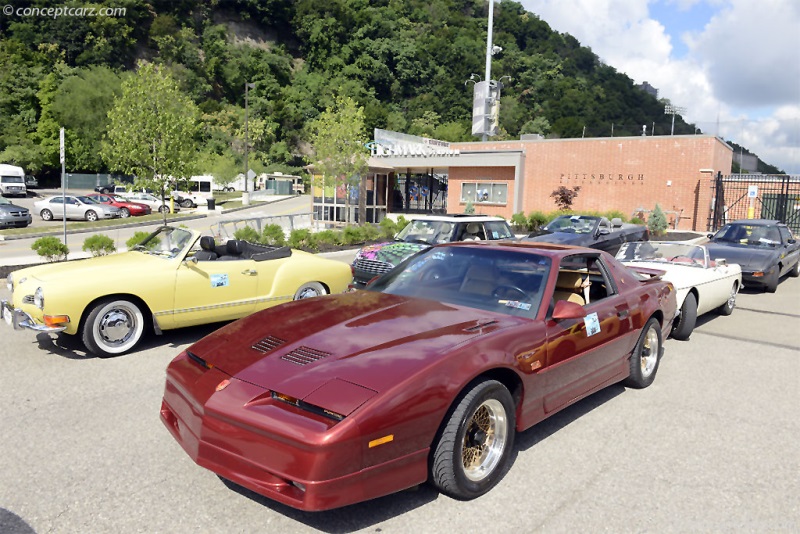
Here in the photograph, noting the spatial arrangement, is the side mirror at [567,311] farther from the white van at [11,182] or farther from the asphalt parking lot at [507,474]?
the white van at [11,182]

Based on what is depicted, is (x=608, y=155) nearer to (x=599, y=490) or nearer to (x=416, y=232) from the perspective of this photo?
(x=416, y=232)

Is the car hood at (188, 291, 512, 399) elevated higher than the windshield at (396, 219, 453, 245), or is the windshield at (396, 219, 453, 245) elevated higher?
the windshield at (396, 219, 453, 245)

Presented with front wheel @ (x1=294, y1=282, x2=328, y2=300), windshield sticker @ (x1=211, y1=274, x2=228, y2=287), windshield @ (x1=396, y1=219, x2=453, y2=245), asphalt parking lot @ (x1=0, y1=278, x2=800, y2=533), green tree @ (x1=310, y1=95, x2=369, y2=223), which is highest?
green tree @ (x1=310, y1=95, x2=369, y2=223)

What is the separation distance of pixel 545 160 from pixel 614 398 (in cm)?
3129

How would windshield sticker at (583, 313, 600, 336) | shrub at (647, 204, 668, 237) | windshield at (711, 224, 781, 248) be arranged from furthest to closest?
shrub at (647, 204, 668, 237)
windshield at (711, 224, 781, 248)
windshield sticker at (583, 313, 600, 336)

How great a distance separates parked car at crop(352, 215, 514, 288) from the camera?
400 inches

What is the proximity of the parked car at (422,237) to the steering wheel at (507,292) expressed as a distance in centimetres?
553

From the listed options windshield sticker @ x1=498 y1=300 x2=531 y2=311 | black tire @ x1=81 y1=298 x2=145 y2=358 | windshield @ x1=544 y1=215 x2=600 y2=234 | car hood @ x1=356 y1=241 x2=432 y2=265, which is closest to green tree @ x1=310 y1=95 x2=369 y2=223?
windshield @ x1=544 y1=215 x2=600 y2=234

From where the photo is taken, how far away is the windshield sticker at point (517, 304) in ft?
13.9

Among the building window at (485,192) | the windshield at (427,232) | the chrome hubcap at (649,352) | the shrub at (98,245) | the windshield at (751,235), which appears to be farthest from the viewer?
the building window at (485,192)

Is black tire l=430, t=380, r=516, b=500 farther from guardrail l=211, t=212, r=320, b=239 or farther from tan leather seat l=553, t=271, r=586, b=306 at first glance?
guardrail l=211, t=212, r=320, b=239

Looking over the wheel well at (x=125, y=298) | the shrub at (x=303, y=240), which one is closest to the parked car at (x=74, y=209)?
the shrub at (x=303, y=240)

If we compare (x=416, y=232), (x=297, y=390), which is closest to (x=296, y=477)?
(x=297, y=390)

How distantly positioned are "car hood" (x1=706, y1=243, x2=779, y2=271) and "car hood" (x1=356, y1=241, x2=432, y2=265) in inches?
233
